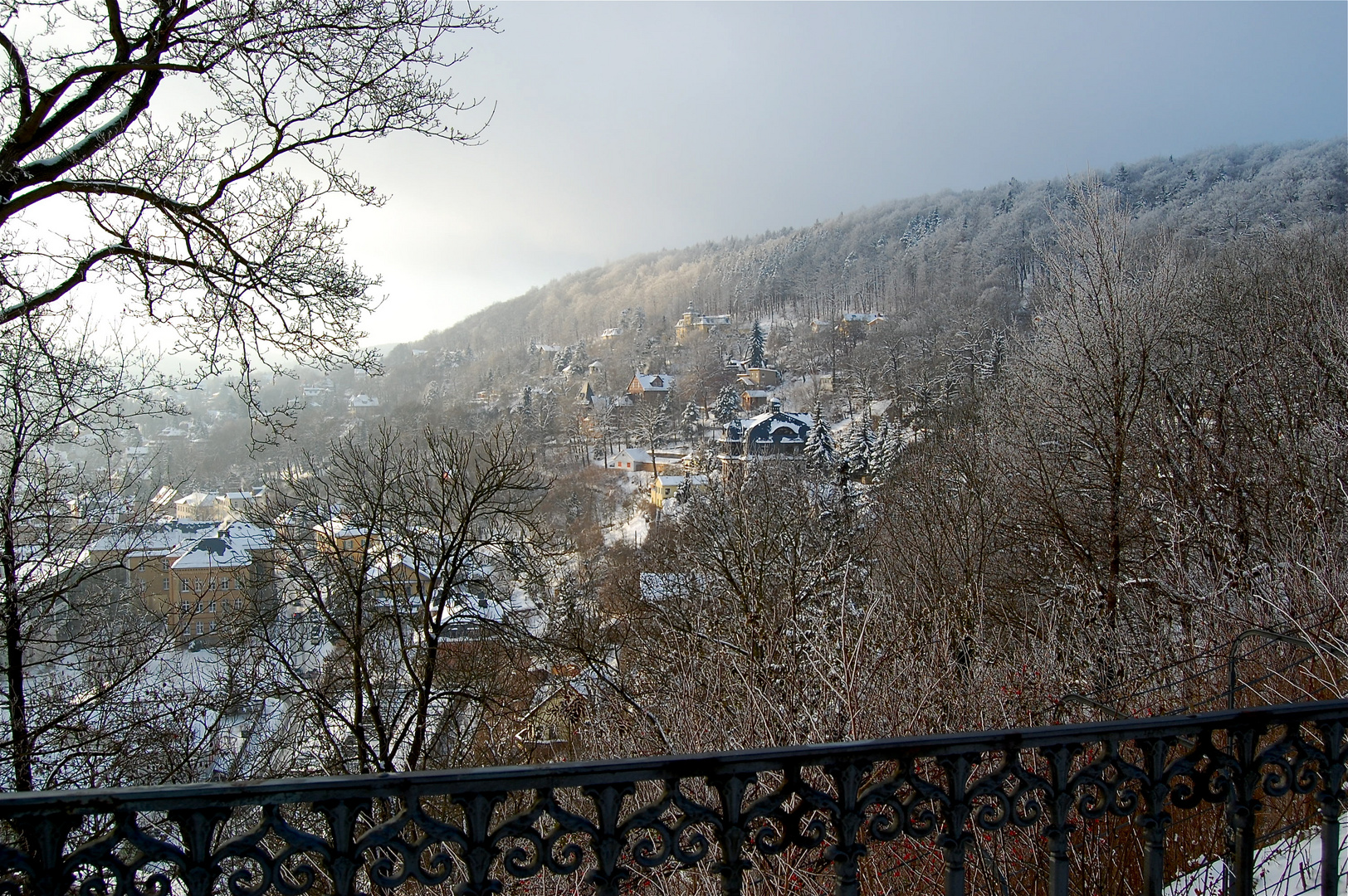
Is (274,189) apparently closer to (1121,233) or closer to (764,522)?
(764,522)

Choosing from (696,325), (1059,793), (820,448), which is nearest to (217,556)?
(1059,793)

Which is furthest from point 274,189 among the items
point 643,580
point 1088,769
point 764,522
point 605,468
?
point 605,468

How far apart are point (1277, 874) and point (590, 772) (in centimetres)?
436

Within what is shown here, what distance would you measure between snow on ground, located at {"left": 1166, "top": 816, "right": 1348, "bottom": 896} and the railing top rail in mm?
1881

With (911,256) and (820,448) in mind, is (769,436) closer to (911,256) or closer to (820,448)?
(820,448)

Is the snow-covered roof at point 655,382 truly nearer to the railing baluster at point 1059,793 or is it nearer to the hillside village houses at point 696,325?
the hillside village houses at point 696,325

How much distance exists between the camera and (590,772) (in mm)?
1675

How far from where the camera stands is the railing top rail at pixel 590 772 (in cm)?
150

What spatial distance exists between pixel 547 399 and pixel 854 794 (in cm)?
8184

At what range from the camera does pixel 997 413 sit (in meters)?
20.7

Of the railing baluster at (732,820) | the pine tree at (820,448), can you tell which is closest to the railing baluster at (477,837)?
the railing baluster at (732,820)

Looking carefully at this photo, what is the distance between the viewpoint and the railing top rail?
1502mm

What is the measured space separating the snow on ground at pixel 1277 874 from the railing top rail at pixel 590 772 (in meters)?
1.88

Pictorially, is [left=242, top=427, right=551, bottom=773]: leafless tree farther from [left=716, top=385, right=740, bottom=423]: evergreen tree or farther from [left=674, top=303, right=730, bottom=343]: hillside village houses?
[left=674, top=303, right=730, bottom=343]: hillside village houses
